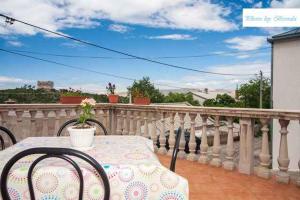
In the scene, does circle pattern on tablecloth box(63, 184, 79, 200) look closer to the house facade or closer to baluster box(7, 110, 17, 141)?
baluster box(7, 110, 17, 141)

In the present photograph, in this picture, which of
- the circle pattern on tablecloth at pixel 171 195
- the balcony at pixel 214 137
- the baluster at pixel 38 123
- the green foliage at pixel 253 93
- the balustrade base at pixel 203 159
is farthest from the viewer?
the green foliage at pixel 253 93

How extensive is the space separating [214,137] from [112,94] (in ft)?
8.34

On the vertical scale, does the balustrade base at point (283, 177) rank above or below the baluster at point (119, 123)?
below

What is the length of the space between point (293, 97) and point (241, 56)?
3317 centimetres

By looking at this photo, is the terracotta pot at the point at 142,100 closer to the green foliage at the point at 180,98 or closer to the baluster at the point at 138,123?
the baluster at the point at 138,123

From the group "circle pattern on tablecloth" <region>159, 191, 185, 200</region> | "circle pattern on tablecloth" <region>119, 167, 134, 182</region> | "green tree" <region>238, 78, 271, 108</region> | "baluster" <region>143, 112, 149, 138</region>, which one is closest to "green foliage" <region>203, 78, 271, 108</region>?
"green tree" <region>238, 78, 271, 108</region>

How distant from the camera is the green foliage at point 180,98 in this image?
57.8 meters

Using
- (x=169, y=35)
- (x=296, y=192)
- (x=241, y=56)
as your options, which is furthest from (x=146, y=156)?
(x=241, y=56)

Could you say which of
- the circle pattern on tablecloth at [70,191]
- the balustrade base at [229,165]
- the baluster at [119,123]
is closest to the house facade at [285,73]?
the baluster at [119,123]

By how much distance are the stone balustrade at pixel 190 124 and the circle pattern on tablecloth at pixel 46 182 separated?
2.23 m

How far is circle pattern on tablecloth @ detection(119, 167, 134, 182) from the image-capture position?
1.55 meters

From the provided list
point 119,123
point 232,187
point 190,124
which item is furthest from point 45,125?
point 232,187

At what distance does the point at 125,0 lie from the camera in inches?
554

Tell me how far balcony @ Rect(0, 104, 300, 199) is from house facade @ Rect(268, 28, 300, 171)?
738cm
